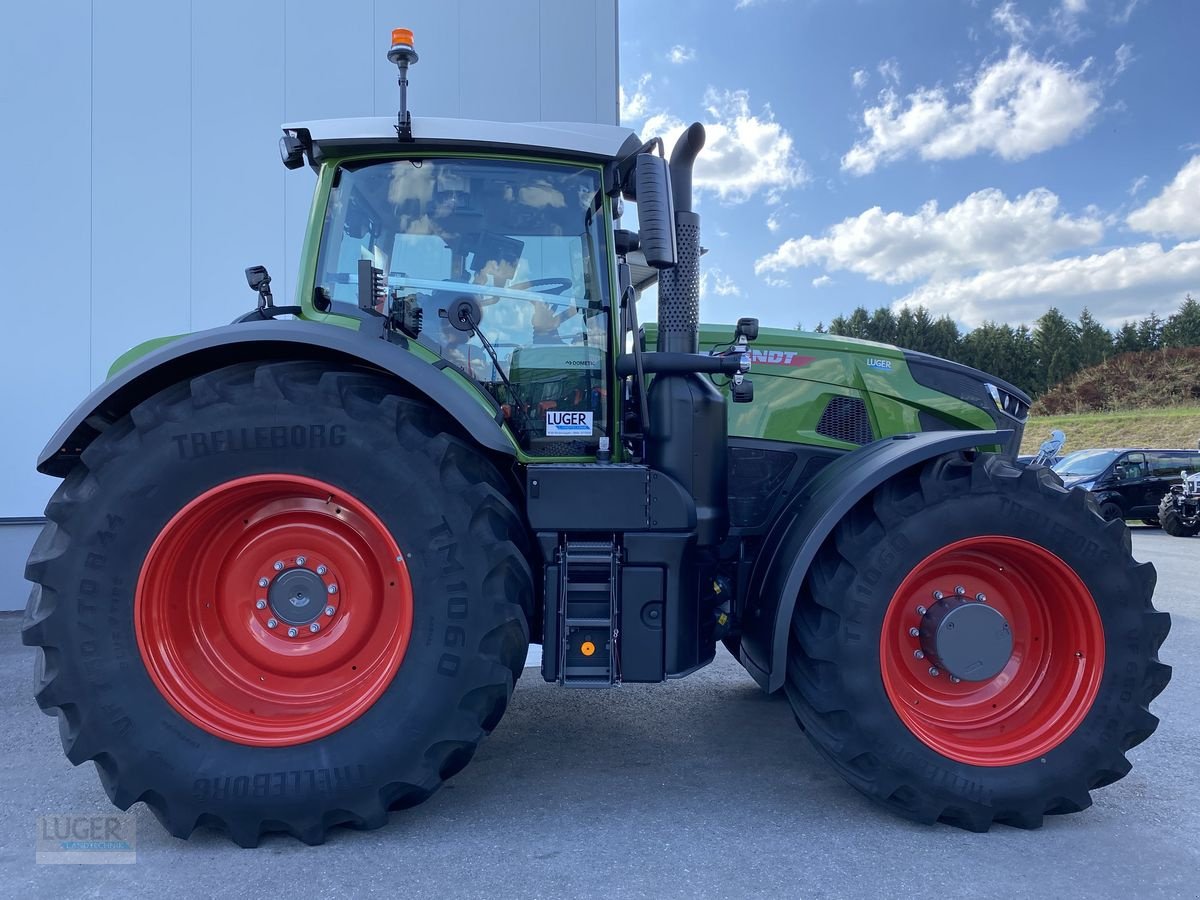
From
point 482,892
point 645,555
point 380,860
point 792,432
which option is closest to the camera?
point 482,892

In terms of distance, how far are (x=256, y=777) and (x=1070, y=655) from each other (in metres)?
2.81

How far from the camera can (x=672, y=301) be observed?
3.05 meters

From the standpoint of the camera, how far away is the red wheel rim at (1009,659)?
2.81 m

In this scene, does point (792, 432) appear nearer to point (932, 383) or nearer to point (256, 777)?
point (932, 383)

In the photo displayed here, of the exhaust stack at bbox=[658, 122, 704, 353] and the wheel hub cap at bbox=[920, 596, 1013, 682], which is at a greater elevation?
the exhaust stack at bbox=[658, 122, 704, 353]

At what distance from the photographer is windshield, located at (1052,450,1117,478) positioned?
46.7 ft

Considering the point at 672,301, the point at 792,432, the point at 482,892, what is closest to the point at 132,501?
the point at 482,892

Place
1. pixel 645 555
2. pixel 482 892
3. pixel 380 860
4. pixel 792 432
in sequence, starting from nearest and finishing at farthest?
1. pixel 482 892
2. pixel 380 860
3. pixel 645 555
4. pixel 792 432

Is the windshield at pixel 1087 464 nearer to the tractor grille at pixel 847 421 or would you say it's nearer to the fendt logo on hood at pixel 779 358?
the tractor grille at pixel 847 421

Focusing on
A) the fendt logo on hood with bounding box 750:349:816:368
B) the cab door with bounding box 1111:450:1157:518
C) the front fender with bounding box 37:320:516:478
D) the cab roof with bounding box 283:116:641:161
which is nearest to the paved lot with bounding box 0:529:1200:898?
the front fender with bounding box 37:320:516:478

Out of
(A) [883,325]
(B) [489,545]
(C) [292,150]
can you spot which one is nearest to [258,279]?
(C) [292,150]

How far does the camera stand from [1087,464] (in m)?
14.5

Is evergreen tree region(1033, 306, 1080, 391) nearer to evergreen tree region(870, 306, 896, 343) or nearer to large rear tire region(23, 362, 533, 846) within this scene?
evergreen tree region(870, 306, 896, 343)

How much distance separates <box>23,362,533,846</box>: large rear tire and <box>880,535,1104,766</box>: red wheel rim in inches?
55.4
